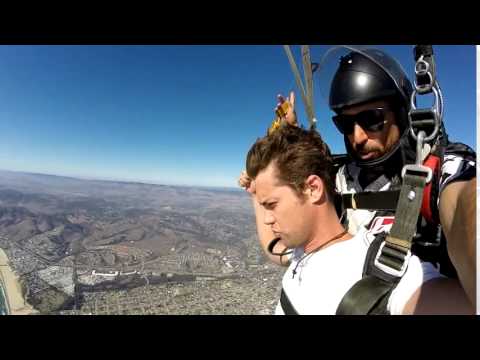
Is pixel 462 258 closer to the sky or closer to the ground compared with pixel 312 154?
closer to the ground

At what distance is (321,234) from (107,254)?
31.5 meters

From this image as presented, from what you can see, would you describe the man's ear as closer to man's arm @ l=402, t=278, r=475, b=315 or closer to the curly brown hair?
the curly brown hair

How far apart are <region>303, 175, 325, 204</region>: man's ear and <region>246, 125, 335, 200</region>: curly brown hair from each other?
2 cm

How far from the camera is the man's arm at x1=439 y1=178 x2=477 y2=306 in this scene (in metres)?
0.65

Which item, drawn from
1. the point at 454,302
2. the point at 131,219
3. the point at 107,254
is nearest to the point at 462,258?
the point at 454,302

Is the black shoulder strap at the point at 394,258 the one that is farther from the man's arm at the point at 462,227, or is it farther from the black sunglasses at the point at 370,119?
the black sunglasses at the point at 370,119

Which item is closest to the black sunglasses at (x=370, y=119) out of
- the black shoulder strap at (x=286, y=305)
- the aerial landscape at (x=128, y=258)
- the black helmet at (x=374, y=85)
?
the black helmet at (x=374, y=85)

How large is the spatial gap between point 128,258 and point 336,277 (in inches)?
1180

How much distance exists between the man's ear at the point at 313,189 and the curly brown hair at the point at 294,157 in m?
0.02

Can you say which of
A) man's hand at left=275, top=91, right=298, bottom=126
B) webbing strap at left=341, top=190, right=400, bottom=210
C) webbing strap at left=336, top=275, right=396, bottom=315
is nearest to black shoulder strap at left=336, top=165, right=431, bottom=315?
webbing strap at left=336, top=275, right=396, bottom=315

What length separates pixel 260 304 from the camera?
15.8 metres

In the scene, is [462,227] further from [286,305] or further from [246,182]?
[246,182]

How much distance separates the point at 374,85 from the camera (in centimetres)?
118
